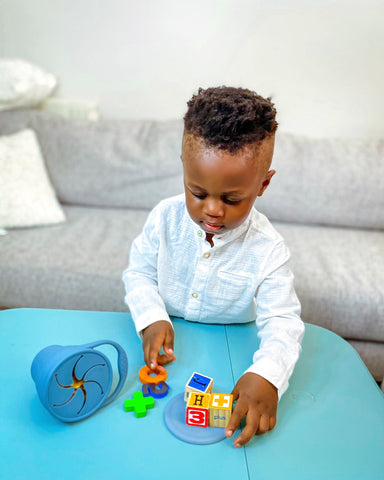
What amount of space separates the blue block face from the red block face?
0.03 m

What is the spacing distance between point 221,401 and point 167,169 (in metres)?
1.27

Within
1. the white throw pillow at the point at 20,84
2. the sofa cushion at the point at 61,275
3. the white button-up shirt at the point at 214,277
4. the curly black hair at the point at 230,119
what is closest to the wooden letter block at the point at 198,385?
the white button-up shirt at the point at 214,277

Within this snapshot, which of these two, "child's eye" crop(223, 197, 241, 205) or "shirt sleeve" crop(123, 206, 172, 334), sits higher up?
"child's eye" crop(223, 197, 241, 205)

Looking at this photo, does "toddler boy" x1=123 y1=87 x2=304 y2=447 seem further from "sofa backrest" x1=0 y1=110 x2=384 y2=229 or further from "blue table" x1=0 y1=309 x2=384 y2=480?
"sofa backrest" x1=0 y1=110 x2=384 y2=229

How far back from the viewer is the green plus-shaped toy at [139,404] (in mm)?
700

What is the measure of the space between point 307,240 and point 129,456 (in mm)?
1241

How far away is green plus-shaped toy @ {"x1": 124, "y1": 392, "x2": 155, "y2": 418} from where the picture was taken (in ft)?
2.30

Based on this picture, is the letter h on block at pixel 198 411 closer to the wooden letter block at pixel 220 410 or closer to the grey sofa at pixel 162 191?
the wooden letter block at pixel 220 410

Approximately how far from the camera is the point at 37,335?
2.87 ft

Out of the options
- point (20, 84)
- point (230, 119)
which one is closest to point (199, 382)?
point (230, 119)

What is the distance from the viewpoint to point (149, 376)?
2.54ft

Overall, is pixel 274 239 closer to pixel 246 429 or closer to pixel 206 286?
pixel 206 286

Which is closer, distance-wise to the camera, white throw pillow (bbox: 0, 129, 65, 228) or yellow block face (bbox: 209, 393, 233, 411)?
yellow block face (bbox: 209, 393, 233, 411)

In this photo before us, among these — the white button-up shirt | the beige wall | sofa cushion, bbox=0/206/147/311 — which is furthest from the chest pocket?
the beige wall
